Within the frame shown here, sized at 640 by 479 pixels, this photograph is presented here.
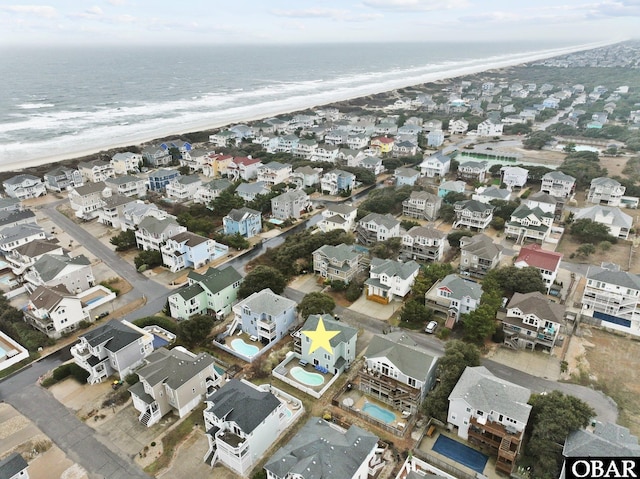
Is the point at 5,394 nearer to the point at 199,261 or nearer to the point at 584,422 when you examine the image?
the point at 199,261

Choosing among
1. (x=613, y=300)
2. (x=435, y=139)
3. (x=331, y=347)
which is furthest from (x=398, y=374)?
(x=435, y=139)

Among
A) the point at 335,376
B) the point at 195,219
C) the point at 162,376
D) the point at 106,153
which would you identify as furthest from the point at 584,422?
the point at 106,153

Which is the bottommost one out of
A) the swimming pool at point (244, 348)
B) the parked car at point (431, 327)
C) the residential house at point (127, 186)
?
the swimming pool at point (244, 348)

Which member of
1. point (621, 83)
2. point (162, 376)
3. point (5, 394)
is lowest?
point (5, 394)

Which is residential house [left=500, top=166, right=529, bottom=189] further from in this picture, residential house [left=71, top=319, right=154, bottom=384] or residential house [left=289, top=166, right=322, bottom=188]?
residential house [left=71, top=319, right=154, bottom=384]

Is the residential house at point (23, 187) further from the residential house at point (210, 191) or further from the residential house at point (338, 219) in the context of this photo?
the residential house at point (338, 219)

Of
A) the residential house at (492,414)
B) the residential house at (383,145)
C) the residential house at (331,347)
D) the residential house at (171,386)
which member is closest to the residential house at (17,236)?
the residential house at (171,386)

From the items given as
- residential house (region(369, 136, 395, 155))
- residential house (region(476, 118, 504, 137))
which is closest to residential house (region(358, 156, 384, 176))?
residential house (region(369, 136, 395, 155))
